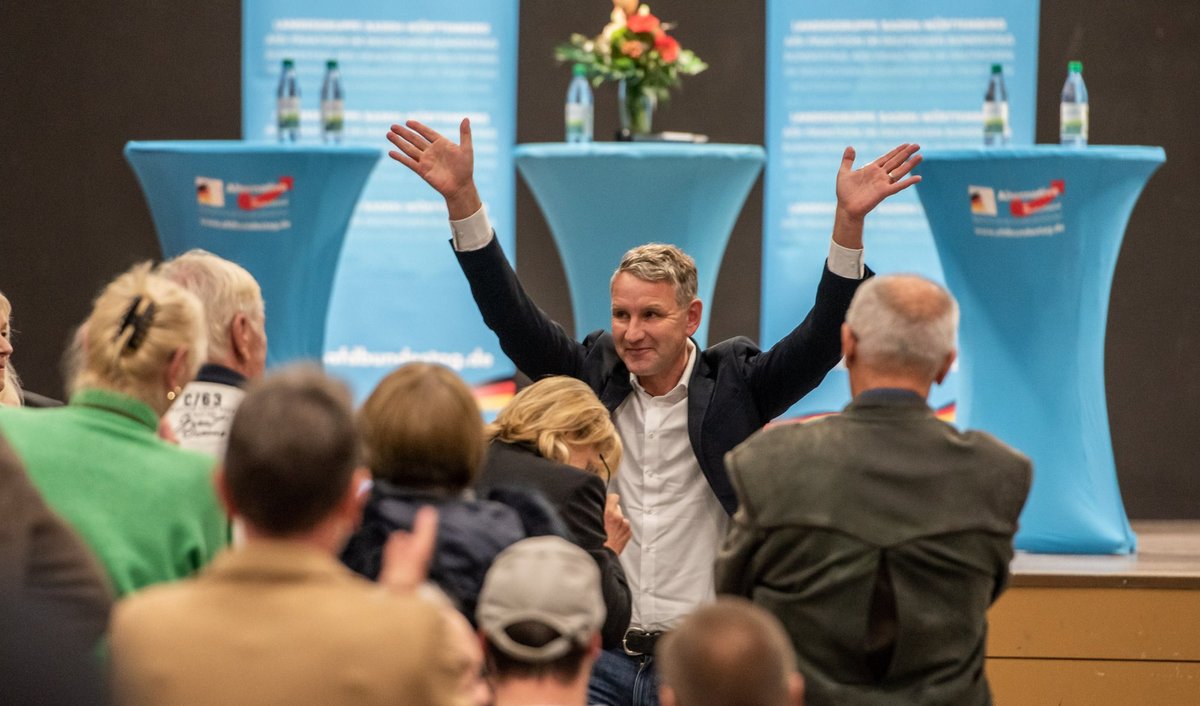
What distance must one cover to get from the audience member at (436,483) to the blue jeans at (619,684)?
1055mm

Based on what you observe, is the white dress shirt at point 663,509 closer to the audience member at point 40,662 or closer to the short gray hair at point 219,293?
the short gray hair at point 219,293

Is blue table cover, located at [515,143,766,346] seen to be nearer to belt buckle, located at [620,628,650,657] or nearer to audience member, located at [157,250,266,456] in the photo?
belt buckle, located at [620,628,650,657]

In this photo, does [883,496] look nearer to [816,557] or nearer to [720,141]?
[816,557]

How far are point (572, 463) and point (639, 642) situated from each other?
0.51 metres

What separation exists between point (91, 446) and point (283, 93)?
10.6 ft

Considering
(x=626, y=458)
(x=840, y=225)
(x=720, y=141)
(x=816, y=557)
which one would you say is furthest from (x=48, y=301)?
(x=816, y=557)

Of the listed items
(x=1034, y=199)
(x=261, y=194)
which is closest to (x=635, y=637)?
(x=1034, y=199)

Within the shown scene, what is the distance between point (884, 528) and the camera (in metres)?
2.15

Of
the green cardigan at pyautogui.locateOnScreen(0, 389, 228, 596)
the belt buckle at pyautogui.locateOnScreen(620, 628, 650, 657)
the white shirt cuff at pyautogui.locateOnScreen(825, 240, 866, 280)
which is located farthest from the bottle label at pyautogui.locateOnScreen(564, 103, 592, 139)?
the green cardigan at pyautogui.locateOnScreen(0, 389, 228, 596)

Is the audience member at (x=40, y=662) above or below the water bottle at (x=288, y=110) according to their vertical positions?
below

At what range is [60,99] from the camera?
20.5 ft

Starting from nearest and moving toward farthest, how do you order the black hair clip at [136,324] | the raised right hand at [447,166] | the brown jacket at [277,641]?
the brown jacket at [277,641] < the black hair clip at [136,324] < the raised right hand at [447,166]

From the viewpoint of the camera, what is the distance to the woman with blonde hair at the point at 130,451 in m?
1.95

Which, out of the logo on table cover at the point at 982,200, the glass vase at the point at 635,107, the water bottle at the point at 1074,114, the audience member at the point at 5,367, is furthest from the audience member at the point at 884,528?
the glass vase at the point at 635,107
